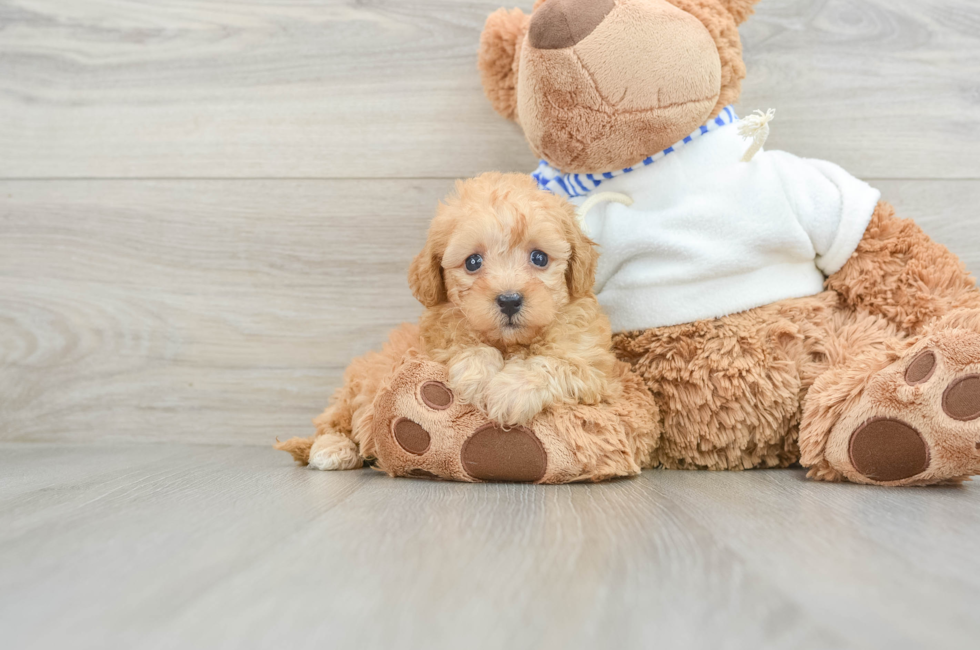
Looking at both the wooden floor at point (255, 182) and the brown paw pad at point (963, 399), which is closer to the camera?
the brown paw pad at point (963, 399)

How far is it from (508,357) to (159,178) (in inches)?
29.8

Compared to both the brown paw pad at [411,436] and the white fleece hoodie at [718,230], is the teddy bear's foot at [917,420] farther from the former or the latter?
the brown paw pad at [411,436]

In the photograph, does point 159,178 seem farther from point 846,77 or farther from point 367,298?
point 846,77

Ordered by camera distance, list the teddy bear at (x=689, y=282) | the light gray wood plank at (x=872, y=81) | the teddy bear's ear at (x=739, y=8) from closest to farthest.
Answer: the teddy bear at (x=689, y=282) → the teddy bear's ear at (x=739, y=8) → the light gray wood plank at (x=872, y=81)

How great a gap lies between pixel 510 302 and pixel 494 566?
32 cm

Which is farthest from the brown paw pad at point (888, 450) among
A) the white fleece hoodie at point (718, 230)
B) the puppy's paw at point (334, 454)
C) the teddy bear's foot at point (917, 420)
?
the puppy's paw at point (334, 454)

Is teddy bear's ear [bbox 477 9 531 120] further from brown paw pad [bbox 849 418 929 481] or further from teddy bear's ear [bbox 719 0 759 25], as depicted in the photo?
brown paw pad [bbox 849 418 929 481]

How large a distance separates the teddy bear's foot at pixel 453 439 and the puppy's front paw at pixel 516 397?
0.02m

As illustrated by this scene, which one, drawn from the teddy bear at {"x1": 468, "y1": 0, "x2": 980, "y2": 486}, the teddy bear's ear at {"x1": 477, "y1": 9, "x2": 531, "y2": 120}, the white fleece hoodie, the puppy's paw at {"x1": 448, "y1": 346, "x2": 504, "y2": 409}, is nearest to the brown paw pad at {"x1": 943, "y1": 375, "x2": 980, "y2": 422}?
the teddy bear at {"x1": 468, "y1": 0, "x2": 980, "y2": 486}

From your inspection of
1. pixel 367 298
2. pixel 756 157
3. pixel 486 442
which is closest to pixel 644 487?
pixel 486 442

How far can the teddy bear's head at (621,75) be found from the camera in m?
0.80

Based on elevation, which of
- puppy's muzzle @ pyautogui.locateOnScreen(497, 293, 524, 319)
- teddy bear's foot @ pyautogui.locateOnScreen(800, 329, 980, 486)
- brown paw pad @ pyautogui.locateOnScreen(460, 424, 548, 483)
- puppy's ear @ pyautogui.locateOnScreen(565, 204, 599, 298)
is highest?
puppy's ear @ pyautogui.locateOnScreen(565, 204, 599, 298)

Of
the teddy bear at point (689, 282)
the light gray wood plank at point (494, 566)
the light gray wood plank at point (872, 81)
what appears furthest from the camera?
the light gray wood plank at point (872, 81)

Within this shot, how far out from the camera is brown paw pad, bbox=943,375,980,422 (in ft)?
2.22
